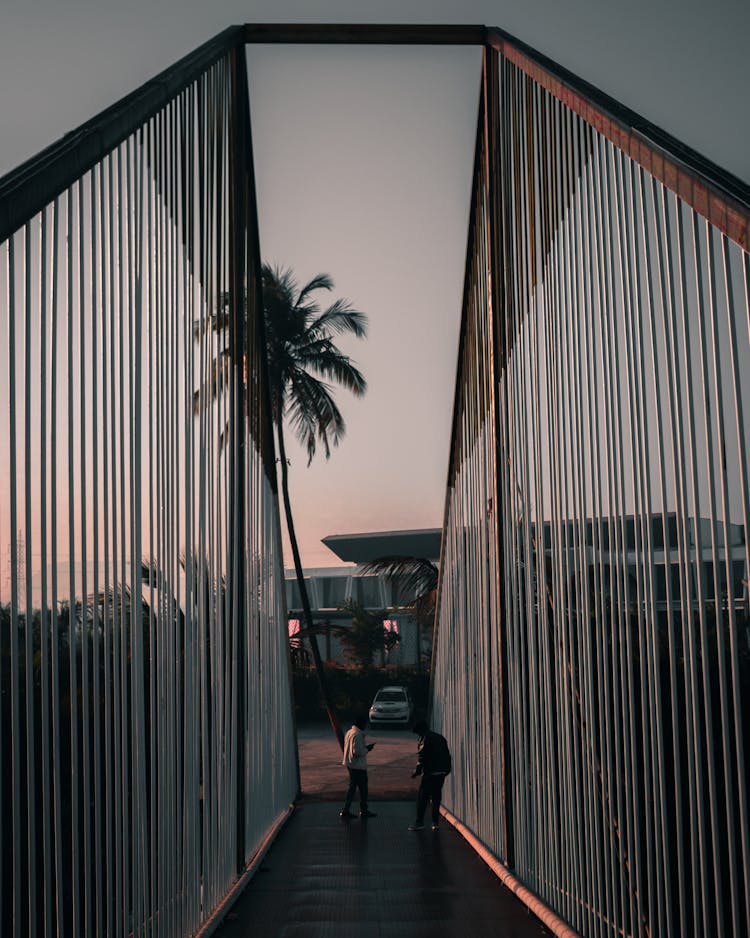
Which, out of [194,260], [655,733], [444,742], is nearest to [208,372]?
[194,260]

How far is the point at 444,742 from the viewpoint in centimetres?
1136

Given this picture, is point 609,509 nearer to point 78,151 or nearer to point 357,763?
point 78,151

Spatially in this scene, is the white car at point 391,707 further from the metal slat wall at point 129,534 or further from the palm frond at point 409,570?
the metal slat wall at point 129,534

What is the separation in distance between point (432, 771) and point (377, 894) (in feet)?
14.1

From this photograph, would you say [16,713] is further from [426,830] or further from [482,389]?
[426,830]

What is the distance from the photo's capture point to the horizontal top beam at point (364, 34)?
25.5 ft

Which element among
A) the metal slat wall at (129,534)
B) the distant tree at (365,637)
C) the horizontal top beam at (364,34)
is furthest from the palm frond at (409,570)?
the distant tree at (365,637)

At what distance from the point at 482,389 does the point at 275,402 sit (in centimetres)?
1757

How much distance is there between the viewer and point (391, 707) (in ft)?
110

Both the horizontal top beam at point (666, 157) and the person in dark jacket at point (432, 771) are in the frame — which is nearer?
A: the horizontal top beam at point (666, 157)

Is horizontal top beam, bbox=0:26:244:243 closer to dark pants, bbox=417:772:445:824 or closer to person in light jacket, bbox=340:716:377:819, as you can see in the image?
dark pants, bbox=417:772:445:824

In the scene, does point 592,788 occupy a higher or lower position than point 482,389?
lower

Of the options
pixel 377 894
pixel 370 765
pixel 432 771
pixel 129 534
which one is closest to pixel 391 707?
pixel 370 765

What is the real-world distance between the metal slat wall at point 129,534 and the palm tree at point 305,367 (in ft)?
→ 57.5
